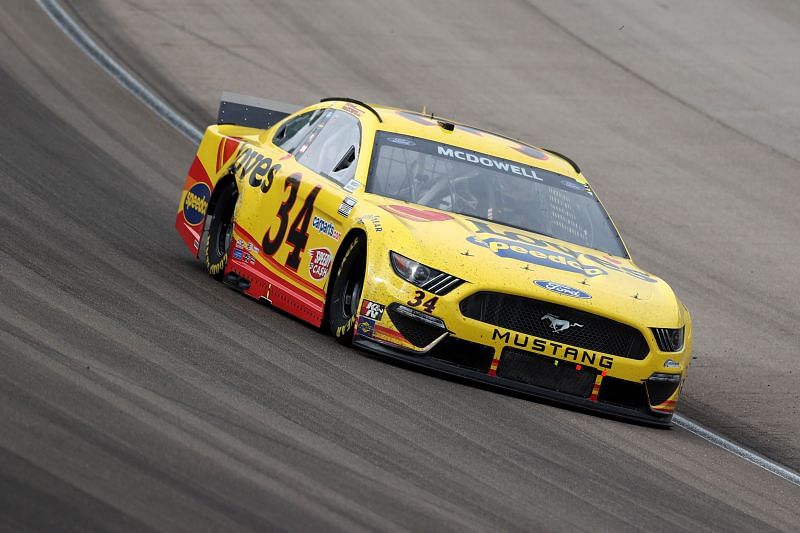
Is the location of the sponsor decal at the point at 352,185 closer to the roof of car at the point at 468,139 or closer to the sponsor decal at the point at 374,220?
the sponsor decal at the point at 374,220

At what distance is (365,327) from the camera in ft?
28.8

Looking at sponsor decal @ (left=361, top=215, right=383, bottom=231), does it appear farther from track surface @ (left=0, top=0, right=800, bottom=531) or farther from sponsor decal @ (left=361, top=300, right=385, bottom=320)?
track surface @ (left=0, top=0, right=800, bottom=531)

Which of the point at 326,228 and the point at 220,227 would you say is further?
the point at 220,227

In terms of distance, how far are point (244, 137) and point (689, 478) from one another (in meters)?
5.27

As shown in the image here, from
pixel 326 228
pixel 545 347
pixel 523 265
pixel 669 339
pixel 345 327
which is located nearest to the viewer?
pixel 545 347

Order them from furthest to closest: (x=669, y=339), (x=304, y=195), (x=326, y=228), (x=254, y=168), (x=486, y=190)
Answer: (x=254, y=168) → (x=304, y=195) → (x=486, y=190) → (x=326, y=228) → (x=669, y=339)

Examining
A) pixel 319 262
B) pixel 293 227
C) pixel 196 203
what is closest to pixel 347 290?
pixel 319 262

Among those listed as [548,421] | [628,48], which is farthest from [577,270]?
[628,48]

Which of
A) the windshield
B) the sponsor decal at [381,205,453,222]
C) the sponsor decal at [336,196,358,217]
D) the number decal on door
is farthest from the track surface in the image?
the windshield

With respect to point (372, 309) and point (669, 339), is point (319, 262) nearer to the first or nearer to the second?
point (372, 309)

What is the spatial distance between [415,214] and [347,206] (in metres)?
0.45

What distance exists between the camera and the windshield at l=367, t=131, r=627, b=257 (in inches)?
383

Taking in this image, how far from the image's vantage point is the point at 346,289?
9.22 m

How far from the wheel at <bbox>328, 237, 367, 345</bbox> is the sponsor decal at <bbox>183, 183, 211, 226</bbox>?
251cm
